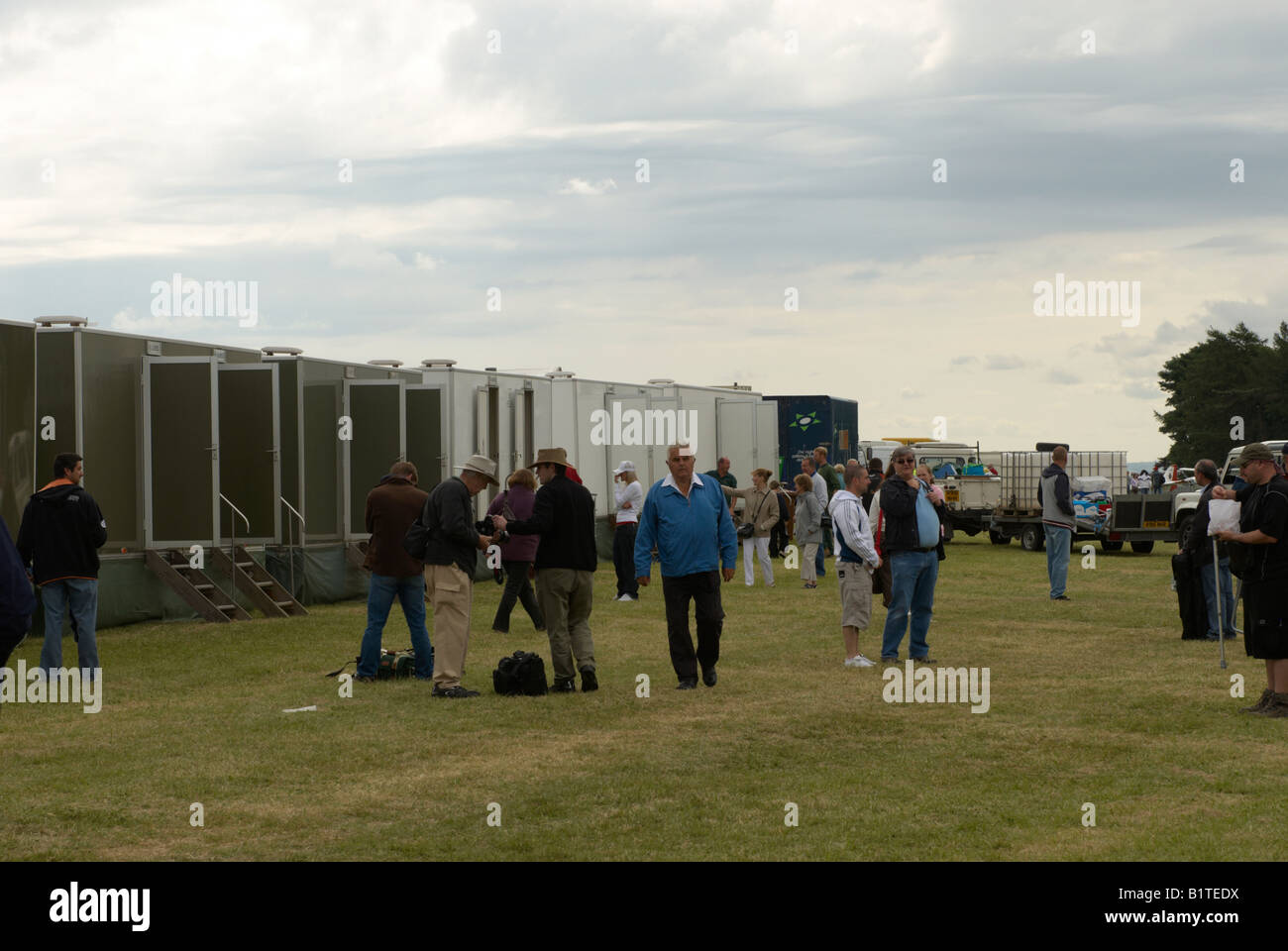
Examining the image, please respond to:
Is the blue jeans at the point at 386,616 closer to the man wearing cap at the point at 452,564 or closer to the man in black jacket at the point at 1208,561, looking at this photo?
the man wearing cap at the point at 452,564

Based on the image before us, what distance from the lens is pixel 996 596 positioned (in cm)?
2027

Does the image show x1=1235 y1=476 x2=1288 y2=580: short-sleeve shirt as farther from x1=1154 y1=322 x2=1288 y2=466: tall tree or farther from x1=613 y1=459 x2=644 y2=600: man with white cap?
x1=1154 y1=322 x2=1288 y2=466: tall tree

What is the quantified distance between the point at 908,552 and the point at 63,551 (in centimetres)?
693

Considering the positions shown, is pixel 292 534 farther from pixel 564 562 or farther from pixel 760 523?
pixel 564 562

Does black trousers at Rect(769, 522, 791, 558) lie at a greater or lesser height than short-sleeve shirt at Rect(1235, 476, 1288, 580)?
lesser

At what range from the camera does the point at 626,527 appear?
2033cm

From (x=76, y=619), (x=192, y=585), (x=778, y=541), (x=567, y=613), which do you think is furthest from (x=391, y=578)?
(x=778, y=541)

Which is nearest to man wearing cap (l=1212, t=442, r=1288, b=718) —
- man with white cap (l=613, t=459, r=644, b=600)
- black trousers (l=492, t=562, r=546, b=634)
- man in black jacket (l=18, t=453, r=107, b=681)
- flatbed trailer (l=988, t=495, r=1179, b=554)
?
black trousers (l=492, t=562, r=546, b=634)

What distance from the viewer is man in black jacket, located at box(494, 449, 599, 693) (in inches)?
454

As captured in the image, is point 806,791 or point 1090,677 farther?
point 1090,677
